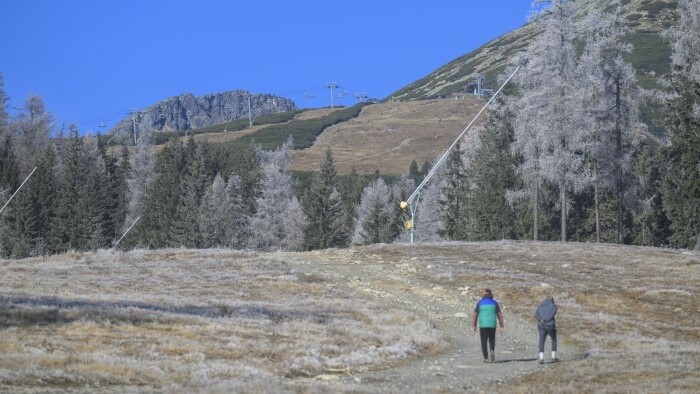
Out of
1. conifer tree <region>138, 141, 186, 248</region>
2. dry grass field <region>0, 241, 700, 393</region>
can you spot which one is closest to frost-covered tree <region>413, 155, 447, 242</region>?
conifer tree <region>138, 141, 186, 248</region>

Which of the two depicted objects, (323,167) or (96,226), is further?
(96,226)

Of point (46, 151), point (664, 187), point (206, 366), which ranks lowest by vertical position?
point (206, 366)

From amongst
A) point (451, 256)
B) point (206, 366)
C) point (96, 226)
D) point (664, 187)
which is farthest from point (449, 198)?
point (206, 366)

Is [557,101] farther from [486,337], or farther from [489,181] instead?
[486,337]

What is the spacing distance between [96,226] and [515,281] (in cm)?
7035

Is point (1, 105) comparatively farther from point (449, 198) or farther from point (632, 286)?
point (632, 286)

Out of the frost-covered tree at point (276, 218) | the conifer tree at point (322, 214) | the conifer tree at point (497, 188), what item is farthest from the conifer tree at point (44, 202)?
the conifer tree at point (497, 188)

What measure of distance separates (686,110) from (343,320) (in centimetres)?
3409

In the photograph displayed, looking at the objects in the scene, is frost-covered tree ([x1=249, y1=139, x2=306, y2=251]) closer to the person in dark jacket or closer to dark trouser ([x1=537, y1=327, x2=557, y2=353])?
the person in dark jacket

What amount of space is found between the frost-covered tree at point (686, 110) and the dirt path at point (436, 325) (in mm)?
20799

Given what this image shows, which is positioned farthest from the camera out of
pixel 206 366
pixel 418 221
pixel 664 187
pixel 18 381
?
pixel 418 221

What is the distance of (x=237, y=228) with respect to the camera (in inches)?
3780

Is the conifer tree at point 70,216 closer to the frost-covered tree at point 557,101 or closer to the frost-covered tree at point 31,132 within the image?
the frost-covered tree at point 31,132

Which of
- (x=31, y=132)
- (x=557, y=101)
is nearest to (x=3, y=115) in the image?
(x=31, y=132)
